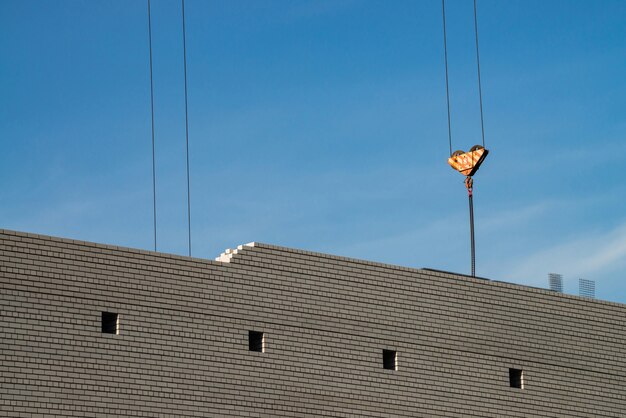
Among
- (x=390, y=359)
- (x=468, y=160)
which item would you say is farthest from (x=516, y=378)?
(x=468, y=160)

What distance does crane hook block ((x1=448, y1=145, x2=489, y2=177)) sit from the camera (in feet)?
115

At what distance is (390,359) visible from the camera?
29562 millimetres

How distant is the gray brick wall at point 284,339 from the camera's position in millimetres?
25109

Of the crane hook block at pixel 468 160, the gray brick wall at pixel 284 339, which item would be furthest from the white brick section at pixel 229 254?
the crane hook block at pixel 468 160

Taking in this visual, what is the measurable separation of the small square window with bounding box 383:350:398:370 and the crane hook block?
7.09 meters

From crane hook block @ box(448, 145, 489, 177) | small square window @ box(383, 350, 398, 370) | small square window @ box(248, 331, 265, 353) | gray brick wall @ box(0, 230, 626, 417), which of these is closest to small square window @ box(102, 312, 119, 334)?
gray brick wall @ box(0, 230, 626, 417)

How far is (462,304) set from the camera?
3100cm

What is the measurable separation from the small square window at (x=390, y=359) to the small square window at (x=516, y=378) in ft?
10.9

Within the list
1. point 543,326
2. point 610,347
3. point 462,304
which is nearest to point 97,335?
point 462,304

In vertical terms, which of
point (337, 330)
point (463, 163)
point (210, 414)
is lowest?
point (210, 414)

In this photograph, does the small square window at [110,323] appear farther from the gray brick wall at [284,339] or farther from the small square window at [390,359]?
the small square window at [390,359]

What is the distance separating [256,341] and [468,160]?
981 centimetres

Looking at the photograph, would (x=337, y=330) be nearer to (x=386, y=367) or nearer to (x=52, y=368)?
(x=386, y=367)

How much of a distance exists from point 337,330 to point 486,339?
4.09m
